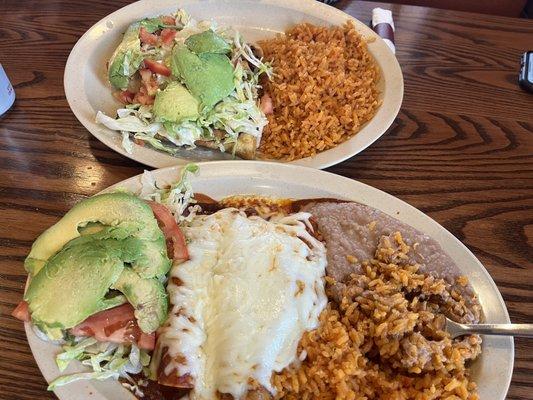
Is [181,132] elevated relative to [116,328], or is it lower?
elevated

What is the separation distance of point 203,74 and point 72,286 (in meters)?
1.19

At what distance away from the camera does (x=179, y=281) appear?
162 cm

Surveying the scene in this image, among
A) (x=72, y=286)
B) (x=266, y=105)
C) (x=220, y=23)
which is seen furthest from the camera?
(x=220, y=23)

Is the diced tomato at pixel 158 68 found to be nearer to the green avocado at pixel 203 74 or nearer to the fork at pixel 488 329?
the green avocado at pixel 203 74

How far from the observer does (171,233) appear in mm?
1744

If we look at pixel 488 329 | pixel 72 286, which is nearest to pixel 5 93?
pixel 72 286

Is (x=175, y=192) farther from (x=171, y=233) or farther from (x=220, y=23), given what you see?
(x=220, y=23)

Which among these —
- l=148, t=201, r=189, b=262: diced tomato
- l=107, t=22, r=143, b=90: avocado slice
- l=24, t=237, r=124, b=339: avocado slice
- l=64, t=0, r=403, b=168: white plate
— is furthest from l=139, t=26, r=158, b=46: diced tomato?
l=24, t=237, r=124, b=339: avocado slice

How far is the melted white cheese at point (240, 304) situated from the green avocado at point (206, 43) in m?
0.99

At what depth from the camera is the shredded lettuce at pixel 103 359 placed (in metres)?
1.48

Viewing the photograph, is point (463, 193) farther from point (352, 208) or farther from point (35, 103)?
point (35, 103)

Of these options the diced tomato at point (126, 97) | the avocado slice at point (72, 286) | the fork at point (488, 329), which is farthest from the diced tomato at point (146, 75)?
the fork at point (488, 329)

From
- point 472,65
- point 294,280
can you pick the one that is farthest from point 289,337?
point 472,65

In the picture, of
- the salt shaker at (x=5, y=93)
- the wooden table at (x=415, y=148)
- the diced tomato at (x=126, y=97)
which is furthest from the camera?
the diced tomato at (x=126, y=97)
